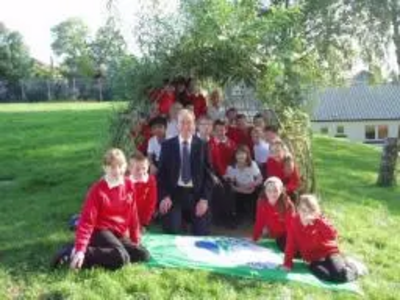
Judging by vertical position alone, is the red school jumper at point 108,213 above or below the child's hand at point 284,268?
above

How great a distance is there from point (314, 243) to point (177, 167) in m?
1.99

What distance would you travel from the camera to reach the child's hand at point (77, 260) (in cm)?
690

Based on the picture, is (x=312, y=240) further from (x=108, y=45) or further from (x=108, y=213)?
(x=108, y=45)

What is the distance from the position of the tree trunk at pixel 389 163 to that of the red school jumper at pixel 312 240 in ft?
24.2

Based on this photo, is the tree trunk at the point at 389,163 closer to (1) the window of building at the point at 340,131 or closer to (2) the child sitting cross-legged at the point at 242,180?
(2) the child sitting cross-legged at the point at 242,180

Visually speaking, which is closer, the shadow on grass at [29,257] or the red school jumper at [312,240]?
the shadow on grass at [29,257]

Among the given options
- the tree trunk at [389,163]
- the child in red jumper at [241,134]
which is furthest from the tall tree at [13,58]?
the child in red jumper at [241,134]

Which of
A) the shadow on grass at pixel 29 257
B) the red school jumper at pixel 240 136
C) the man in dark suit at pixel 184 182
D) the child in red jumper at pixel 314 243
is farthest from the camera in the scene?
the red school jumper at pixel 240 136

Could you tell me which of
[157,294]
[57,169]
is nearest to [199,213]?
[157,294]

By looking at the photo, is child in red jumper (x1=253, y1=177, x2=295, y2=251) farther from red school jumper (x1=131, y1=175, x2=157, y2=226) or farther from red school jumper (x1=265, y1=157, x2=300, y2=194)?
red school jumper (x1=131, y1=175, x2=157, y2=226)

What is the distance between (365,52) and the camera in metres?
16.6

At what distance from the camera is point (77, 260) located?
6898 millimetres

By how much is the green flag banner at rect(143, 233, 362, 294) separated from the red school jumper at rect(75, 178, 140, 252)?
0.41 meters

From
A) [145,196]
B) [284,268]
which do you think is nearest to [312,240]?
[284,268]
